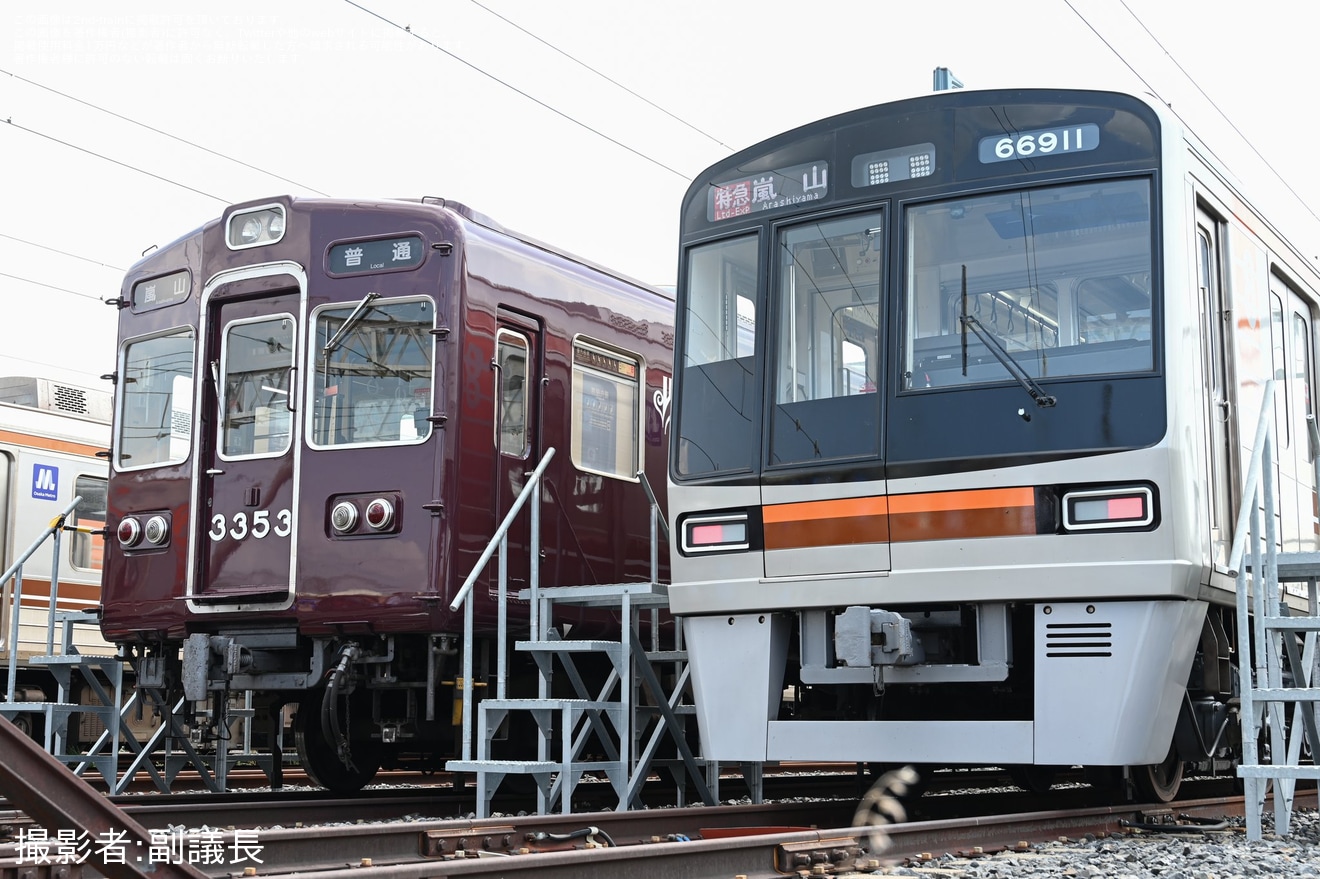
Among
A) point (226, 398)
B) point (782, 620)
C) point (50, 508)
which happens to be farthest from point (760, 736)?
point (50, 508)

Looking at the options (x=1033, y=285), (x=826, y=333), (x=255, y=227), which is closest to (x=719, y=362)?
(x=826, y=333)

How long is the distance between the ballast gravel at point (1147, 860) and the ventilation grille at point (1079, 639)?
76 cm

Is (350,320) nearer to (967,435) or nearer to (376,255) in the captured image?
(376,255)

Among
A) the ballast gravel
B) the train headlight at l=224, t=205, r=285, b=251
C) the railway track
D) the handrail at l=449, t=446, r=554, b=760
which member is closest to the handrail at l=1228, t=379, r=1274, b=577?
the ballast gravel

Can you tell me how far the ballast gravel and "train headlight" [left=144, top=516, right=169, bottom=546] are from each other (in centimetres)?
547

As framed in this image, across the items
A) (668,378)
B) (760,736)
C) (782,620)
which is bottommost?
(760,736)

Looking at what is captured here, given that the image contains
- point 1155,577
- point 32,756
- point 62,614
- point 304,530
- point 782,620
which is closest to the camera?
point 32,756

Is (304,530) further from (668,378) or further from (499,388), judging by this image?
(668,378)

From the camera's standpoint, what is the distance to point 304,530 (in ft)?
28.8

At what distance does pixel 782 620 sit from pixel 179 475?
401 cm

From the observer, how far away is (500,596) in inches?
318

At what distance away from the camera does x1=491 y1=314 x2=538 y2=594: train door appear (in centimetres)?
887

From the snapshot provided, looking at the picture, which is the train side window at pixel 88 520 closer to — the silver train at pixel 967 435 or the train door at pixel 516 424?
the train door at pixel 516 424

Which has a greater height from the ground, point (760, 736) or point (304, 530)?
point (304, 530)
